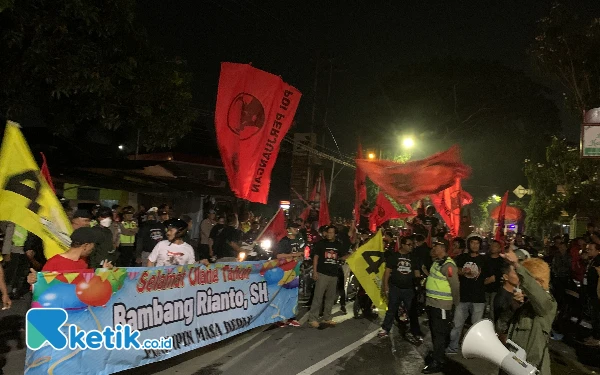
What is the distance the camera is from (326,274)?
374 inches

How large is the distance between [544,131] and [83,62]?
43799 mm

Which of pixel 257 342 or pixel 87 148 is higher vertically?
pixel 87 148

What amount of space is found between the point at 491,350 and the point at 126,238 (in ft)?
27.6

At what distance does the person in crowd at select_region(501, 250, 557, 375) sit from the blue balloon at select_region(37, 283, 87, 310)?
4.20 metres

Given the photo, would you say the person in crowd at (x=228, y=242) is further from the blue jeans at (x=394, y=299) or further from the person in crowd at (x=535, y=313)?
the person in crowd at (x=535, y=313)

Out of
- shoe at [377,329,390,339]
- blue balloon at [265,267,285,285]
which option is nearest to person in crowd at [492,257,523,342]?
shoe at [377,329,390,339]

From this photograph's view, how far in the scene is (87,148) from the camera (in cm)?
1775

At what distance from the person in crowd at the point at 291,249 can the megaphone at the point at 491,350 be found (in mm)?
4895

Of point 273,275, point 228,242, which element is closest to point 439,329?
point 273,275

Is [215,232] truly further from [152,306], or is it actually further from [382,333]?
[152,306]

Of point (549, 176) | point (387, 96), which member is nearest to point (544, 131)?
point (387, 96)

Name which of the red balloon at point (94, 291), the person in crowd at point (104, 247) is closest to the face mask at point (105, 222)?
the person in crowd at point (104, 247)

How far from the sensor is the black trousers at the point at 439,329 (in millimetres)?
7180

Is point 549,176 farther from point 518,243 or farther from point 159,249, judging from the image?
point 159,249
